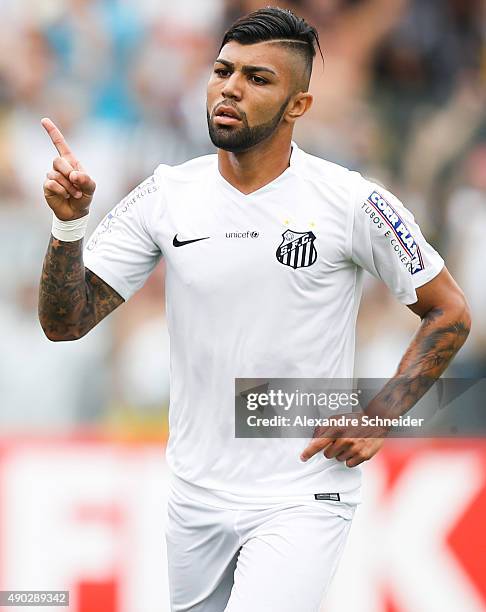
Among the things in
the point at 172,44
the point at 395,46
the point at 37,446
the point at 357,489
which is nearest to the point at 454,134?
the point at 395,46

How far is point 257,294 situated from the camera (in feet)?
12.2

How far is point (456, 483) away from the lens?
5.52 m

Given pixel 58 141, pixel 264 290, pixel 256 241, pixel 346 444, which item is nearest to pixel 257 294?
pixel 264 290

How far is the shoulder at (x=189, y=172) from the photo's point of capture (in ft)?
13.1

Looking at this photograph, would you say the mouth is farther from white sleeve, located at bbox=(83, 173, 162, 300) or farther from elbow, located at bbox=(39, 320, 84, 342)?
elbow, located at bbox=(39, 320, 84, 342)

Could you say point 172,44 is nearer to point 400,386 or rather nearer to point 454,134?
point 454,134

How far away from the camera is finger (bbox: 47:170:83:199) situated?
11.5 feet

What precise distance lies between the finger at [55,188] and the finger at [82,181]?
0.04 metres

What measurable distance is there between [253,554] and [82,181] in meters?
1.29

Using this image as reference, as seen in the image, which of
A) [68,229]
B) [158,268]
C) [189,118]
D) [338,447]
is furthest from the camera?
[189,118]

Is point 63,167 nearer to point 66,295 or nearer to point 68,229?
point 68,229

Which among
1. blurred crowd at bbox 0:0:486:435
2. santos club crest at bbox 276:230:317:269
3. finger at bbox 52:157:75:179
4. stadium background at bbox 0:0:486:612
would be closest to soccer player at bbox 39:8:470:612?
santos club crest at bbox 276:230:317:269

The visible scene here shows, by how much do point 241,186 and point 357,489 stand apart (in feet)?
3.63

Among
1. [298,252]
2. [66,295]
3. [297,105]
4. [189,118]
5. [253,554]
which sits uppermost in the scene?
[189,118]
